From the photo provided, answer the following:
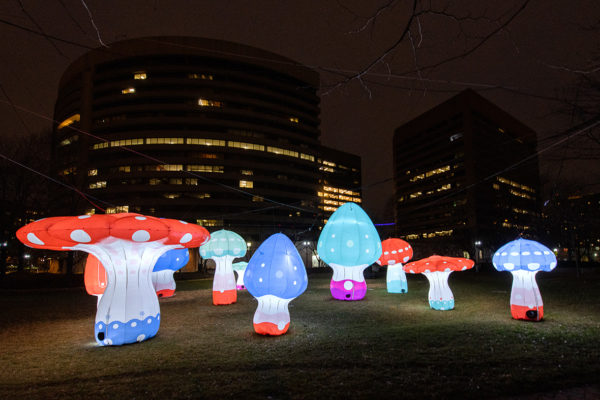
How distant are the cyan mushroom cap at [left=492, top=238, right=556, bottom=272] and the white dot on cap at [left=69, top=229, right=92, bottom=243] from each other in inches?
402

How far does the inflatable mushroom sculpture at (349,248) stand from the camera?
12.8m

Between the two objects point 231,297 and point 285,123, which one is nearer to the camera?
point 231,297

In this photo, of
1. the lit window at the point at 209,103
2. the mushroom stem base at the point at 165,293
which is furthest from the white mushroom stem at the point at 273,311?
the lit window at the point at 209,103

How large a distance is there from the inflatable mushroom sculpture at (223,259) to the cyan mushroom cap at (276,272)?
5.18 m

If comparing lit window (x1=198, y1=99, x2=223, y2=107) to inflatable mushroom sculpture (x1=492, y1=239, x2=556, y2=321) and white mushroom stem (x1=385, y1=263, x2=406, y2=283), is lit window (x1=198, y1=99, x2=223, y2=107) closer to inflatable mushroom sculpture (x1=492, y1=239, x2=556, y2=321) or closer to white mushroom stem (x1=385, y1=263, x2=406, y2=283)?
white mushroom stem (x1=385, y1=263, x2=406, y2=283)

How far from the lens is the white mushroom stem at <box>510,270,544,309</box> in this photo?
892 cm

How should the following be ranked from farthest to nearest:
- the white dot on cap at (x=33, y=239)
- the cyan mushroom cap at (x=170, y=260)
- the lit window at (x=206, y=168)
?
the lit window at (x=206, y=168) → the cyan mushroom cap at (x=170, y=260) → the white dot on cap at (x=33, y=239)

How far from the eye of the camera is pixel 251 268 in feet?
26.3

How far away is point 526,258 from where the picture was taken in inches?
352

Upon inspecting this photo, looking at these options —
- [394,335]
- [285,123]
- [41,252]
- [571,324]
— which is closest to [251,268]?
[394,335]

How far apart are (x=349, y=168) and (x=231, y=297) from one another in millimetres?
110119

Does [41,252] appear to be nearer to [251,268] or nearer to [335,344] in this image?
[251,268]

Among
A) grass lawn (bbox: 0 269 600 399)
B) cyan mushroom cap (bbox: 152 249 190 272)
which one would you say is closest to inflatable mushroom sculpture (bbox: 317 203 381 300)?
grass lawn (bbox: 0 269 600 399)

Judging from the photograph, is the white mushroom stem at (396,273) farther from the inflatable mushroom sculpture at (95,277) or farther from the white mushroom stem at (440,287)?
the inflatable mushroom sculpture at (95,277)
